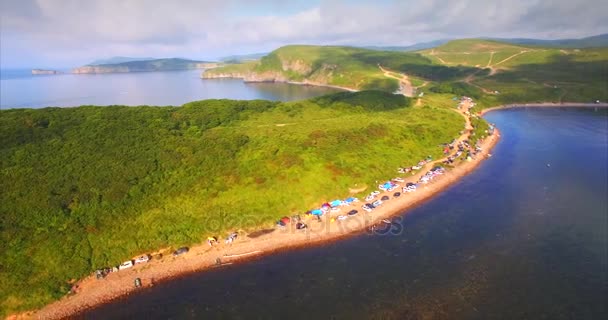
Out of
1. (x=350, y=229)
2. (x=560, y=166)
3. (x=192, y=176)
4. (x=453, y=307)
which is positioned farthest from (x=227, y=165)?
(x=560, y=166)

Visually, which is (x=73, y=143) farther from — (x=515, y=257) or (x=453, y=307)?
(x=515, y=257)

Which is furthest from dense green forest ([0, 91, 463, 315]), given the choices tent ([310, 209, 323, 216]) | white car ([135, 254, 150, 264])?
tent ([310, 209, 323, 216])

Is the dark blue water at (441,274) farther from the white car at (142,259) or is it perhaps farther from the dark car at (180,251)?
the white car at (142,259)

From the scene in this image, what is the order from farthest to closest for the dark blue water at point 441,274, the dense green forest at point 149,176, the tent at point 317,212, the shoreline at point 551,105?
the shoreline at point 551,105 → the tent at point 317,212 → the dense green forest at point 149,176 → the dark blue water at point 441,274

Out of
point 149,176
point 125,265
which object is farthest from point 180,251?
point 149,176

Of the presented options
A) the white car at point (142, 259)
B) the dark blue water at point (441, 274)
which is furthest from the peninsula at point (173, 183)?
the dark blue water at point (441, 274)

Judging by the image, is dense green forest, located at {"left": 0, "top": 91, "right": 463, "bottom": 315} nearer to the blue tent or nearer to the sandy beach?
the blue tent
